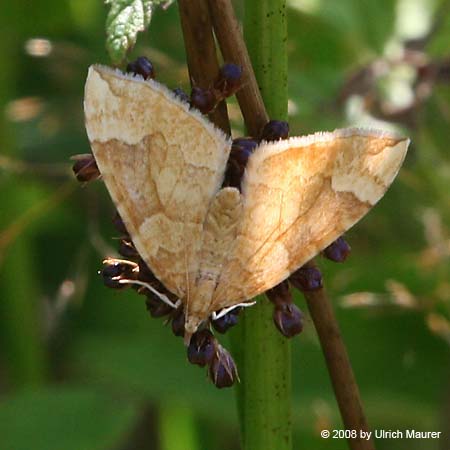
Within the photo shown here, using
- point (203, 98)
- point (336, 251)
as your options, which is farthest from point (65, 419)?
point (203, 98)

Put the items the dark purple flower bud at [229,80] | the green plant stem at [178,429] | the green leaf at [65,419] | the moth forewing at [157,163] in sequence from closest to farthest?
the dark purple flower bud at [229,80]
the moth forewing at [157,163]
the green leaf at [65,419]
the green plant stem at [178,429]

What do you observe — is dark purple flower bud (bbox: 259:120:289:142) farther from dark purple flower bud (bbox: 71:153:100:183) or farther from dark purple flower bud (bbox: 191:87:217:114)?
dark purple flower bud (bbox: 71:153:100:183)

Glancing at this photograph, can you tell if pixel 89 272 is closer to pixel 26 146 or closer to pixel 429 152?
pixel 26 146

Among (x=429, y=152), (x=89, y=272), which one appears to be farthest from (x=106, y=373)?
(x=429, y=152)

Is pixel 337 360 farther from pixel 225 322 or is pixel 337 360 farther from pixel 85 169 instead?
pixel 85 169

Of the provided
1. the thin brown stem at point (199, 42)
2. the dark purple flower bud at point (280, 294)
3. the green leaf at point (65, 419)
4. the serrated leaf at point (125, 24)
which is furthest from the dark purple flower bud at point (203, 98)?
the green leaf at point (65, 419)

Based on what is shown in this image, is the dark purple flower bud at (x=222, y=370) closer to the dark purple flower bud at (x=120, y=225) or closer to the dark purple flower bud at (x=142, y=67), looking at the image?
the dark purple flower bud at (x=120, y=225)
